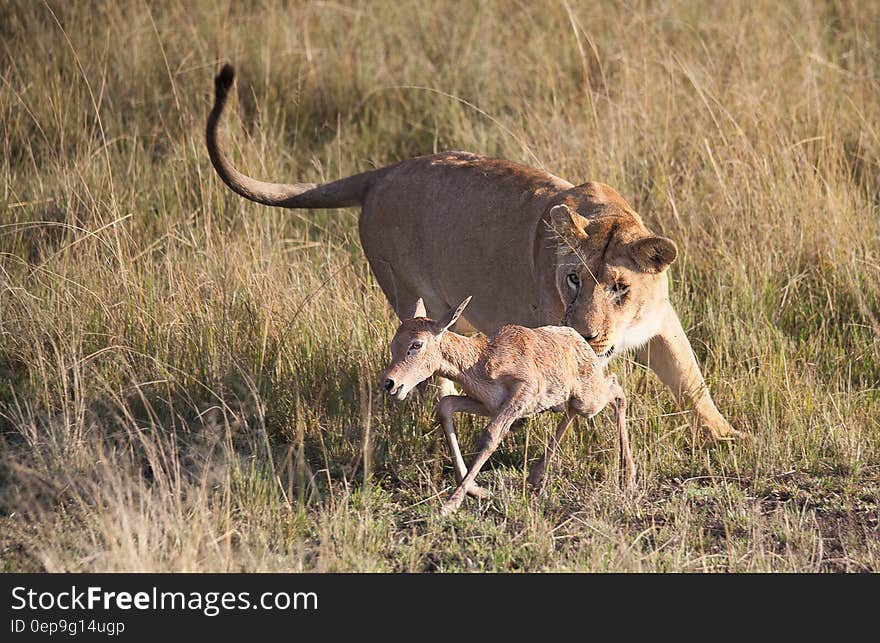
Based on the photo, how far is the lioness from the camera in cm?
469

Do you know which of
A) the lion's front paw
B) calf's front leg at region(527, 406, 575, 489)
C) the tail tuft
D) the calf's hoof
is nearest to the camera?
the calf's hoof

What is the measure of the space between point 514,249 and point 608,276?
0.68 m

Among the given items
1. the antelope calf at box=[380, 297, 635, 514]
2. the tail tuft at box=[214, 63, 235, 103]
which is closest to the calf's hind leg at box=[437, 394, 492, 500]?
the antelope calf at box=[380, 297, 635, 514]

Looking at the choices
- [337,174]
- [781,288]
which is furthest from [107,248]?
→ [781,288]

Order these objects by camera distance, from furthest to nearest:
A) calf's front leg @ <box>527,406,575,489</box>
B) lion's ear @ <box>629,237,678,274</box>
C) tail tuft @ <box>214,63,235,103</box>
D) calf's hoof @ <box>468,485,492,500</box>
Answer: tail tuft @ <box>214,63,235,103</box> < lion's ear @ <box>629,237,678,274</box> < calf's front leg @ <box>527,406,575,489</box> < calf's hoof @ <box>468,485,492,500</box>

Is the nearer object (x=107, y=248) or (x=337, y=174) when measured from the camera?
(x=107, y=248)

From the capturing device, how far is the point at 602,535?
4086mm

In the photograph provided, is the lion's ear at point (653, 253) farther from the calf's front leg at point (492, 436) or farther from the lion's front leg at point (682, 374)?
the calf's front leg at point (492, 436)

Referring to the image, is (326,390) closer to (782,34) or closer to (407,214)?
(407,214)

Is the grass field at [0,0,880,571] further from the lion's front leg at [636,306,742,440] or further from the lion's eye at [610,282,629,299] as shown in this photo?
the lion's eye at [610,282,629,299]

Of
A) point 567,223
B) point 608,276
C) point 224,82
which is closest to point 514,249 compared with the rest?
point 567,223

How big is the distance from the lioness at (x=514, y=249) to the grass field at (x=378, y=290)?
0.26 m

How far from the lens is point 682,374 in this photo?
16.9 ft
